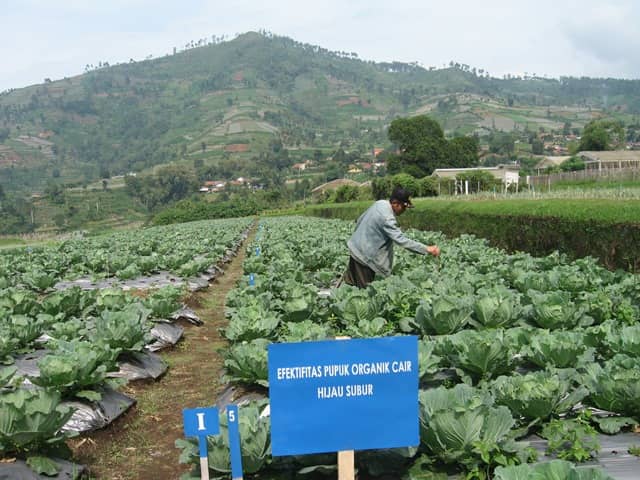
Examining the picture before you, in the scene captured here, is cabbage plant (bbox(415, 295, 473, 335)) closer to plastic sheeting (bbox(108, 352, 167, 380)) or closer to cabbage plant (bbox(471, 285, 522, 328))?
cabbage plant (bbox(471, 285, 522, 328))

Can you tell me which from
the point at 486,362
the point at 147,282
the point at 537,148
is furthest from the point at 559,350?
the point at 537,148

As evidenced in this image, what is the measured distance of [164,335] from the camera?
888 cm

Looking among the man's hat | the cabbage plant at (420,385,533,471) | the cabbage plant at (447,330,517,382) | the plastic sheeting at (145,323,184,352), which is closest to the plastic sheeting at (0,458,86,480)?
the cabbage plant at (420,385,533,471)

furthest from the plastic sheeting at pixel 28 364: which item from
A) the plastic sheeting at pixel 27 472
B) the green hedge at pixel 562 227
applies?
the green hedge at pixel 562 227

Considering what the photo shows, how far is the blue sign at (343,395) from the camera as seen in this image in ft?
10.3

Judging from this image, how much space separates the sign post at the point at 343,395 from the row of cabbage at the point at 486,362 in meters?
0.39

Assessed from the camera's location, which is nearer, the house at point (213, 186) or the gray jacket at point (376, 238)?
the gray jacket at point (376, 238)

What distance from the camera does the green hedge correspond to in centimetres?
1284

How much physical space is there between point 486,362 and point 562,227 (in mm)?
11421

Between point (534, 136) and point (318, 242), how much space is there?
158 metres

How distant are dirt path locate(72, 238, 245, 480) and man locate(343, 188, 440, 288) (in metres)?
2.35

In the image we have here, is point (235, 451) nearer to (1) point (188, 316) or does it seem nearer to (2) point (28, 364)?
(2) point (28, 364)

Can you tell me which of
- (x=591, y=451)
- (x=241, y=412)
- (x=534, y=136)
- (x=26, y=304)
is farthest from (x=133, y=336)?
(x=534, y=136)

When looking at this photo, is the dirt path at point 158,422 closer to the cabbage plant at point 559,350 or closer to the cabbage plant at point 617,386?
the cabbage plant at point 559,350
